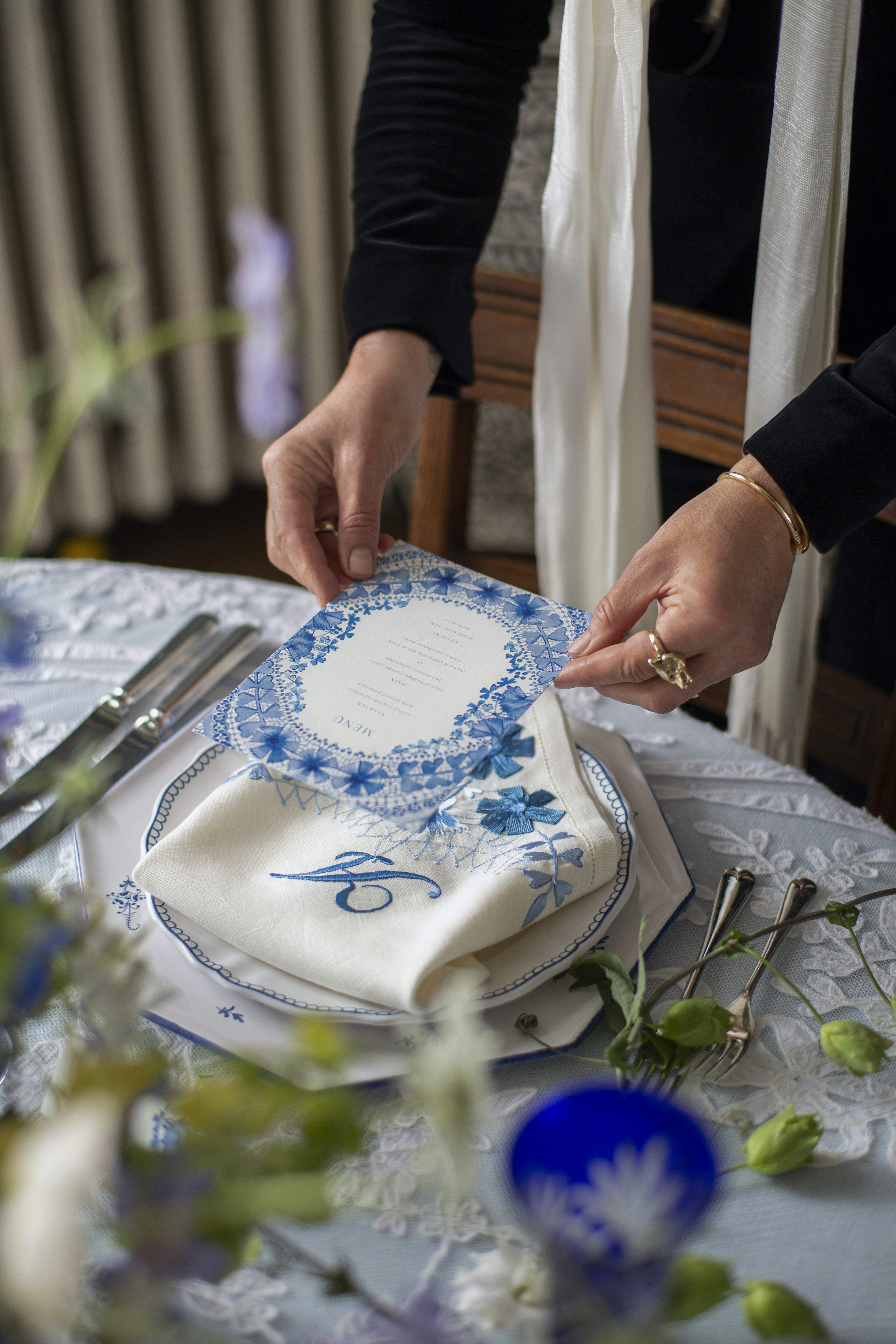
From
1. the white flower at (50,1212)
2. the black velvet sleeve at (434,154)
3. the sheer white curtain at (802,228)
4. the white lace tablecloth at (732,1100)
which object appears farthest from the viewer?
the black velvet sleeve at (434,154)

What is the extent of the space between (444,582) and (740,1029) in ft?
1.24

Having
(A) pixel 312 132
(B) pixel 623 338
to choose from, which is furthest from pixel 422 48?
(A) pixel 312 132

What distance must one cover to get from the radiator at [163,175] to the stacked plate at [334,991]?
1.52 metres

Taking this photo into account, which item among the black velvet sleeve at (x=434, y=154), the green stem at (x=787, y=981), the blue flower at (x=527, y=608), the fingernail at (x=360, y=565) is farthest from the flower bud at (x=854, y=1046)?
the black velvet sleeve at (x=434, y=154)

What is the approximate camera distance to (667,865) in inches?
25.0

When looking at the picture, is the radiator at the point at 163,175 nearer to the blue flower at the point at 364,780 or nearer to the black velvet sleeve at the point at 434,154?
the black velvet sleeve at the point at 434,154

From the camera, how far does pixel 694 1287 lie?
273 millimetres

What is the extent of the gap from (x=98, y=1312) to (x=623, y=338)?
953 millimetres

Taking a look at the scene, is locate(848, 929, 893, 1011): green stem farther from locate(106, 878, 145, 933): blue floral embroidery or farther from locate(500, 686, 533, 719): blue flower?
locate(106, 878, 145, 933): blue floral embroidery

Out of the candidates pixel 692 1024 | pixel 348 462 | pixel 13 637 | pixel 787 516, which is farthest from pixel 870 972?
pixel 348 462

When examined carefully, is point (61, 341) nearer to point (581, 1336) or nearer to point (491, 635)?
point (491, 635)

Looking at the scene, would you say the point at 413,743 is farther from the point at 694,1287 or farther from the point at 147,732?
the point at 694,1287

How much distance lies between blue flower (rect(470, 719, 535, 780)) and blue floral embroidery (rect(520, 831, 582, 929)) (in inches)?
2.6

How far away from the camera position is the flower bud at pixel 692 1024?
0.46m
